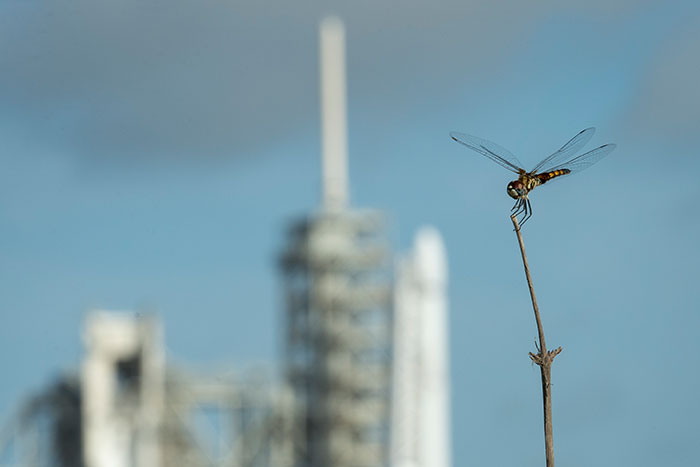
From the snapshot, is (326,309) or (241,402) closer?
(326,309)

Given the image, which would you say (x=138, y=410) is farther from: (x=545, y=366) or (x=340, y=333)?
(x=545, y=366)

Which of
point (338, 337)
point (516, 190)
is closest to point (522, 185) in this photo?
point (516, 190)

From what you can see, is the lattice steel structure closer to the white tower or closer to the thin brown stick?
the white tower

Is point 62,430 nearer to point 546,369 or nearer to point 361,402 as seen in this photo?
point 361,402

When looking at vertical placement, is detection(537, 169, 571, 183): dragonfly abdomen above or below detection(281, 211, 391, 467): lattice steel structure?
below

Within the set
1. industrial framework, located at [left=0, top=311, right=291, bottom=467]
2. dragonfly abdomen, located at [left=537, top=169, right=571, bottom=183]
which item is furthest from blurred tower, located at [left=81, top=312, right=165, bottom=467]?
dragonfly abdomen, located at [left=537, top=169, right=571, bottom=183]

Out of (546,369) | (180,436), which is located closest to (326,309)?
(180,436)

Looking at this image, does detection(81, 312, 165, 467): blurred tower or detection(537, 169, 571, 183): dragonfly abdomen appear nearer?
detection(537, 169, 571, 183): dragonfly abdomen
